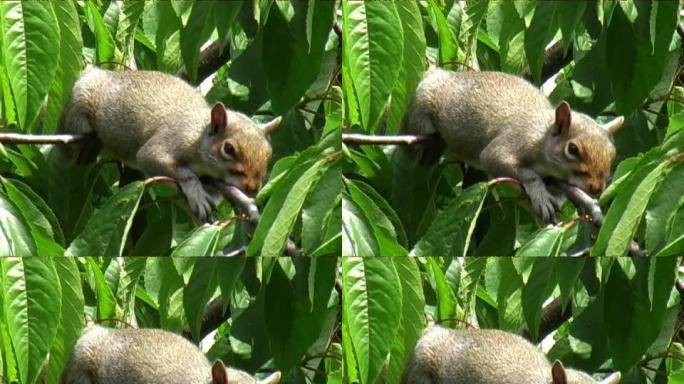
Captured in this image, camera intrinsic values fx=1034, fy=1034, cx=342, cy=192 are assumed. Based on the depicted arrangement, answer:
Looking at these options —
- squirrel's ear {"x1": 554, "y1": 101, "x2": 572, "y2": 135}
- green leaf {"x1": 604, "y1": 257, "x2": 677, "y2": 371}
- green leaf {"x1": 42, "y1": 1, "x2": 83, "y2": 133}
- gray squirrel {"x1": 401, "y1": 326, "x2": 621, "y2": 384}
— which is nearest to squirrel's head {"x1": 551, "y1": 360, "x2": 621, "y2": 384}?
gray squirrel {"x1": 401, "y1": 326, "x2": 621, "y2": 384}

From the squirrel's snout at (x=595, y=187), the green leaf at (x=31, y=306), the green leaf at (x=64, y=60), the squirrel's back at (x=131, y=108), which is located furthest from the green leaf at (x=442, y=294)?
the green leaf at (x=64, y=60)

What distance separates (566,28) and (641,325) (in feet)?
3.48

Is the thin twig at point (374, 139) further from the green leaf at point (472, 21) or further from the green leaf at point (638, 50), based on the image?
the green leaf at point (638, 50)

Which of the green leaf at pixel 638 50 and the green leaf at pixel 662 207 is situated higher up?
the green leaf at pixel 638 50

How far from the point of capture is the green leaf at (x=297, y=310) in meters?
3.42

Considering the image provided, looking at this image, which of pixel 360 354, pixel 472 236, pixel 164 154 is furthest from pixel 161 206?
pixel 472 236

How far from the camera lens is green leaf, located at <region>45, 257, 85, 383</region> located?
348 centimetres

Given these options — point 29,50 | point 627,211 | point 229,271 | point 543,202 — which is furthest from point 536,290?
point 29,50

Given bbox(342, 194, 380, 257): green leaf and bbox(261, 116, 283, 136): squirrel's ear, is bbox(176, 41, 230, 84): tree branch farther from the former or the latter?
bbox(342, 194, 380, 257): green leaf

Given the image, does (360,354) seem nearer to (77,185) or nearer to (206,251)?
(206,251)

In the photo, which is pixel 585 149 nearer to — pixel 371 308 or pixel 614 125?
pixel 614 125

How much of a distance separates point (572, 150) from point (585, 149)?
10 cm

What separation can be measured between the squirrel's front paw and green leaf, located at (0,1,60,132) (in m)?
1.65

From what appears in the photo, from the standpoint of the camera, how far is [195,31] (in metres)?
3.38
